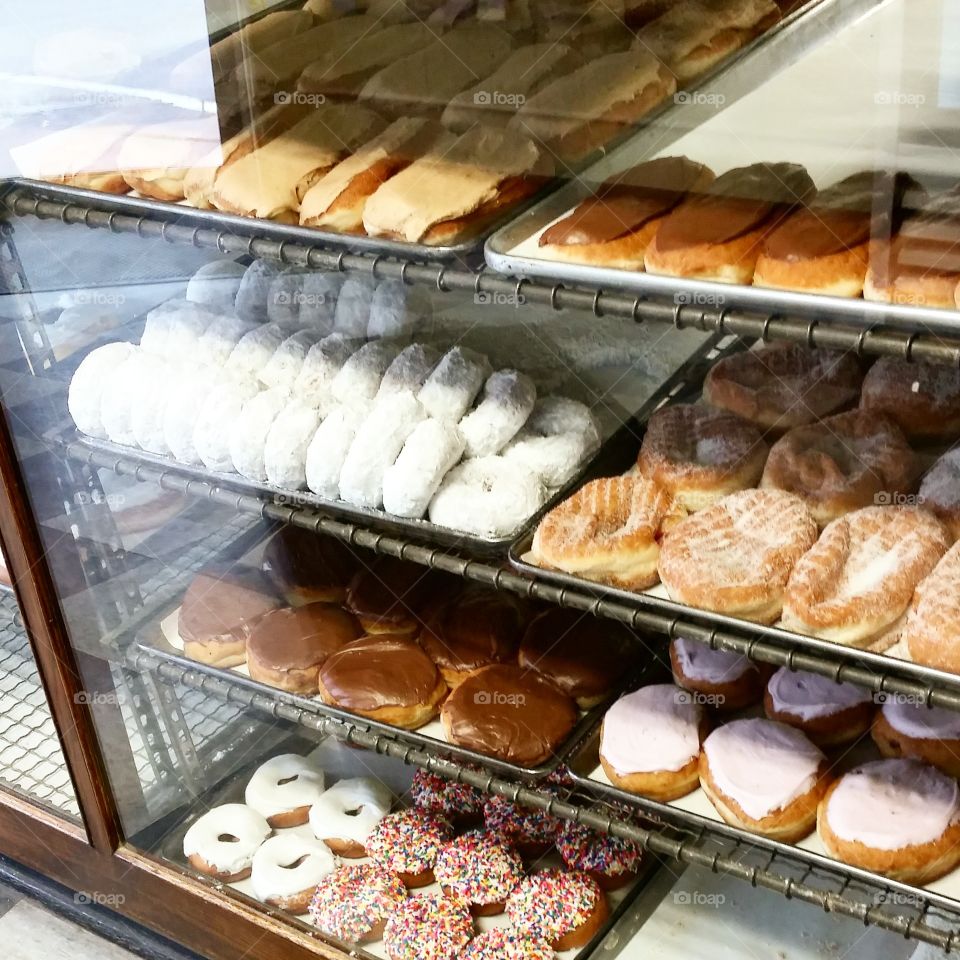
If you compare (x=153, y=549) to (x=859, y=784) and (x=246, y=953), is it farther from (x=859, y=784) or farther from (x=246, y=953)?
(x=859, y=784)

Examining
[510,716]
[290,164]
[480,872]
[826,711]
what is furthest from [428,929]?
[290,164]

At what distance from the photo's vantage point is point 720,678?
1861 mm

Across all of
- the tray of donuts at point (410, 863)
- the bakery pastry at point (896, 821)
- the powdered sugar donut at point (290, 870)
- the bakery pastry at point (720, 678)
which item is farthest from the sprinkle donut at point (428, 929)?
the bakery pastry at point (896, 821)

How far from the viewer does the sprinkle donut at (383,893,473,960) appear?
1.95m

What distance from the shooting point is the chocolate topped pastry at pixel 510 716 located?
1.81 meters

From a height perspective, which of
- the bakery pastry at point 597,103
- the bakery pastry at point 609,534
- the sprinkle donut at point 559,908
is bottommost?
the sprinkle donut at point 559,908

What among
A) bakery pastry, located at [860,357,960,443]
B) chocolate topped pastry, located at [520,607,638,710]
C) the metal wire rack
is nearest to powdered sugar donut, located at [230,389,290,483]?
the metal wire rack

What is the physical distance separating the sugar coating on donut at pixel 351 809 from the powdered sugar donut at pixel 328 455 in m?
0.74

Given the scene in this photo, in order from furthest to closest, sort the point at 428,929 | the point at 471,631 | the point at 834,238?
the point at 471,631, the point at 428,929, the point at 834,238

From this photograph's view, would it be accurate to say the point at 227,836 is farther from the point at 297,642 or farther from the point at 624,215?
the point at 624,215

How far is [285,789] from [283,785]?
0.02 m

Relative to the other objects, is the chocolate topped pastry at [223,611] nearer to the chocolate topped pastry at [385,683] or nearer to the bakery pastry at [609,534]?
the chocolate topped pastry at [385,683]

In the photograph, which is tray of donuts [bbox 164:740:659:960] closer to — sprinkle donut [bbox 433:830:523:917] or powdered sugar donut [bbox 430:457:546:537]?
sprinkle donut [bbox 433:830:523:917]

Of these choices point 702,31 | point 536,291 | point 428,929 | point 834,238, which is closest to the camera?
point 834,238
